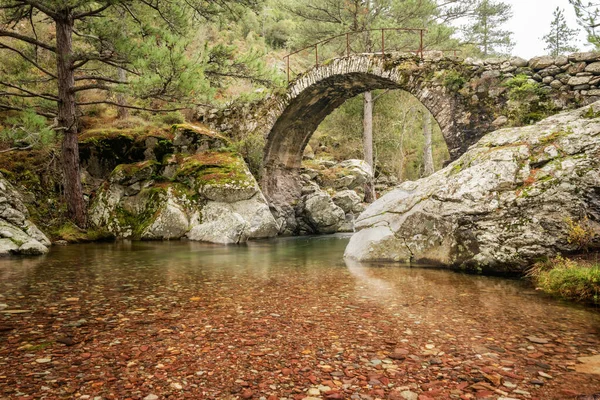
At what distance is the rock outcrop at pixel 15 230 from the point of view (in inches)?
305

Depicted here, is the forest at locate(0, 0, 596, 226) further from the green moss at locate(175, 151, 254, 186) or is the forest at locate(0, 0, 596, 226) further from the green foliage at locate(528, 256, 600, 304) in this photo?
the green foliage at locate(528, 256, 600, 304)

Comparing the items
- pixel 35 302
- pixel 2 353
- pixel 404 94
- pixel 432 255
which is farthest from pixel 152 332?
pixel 404 94

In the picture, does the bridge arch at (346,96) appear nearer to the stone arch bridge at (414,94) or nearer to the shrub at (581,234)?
the stone arch bridge at (414,94)

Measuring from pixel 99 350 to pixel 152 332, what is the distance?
464 millimetres

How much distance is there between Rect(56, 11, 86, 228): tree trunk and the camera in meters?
9.63

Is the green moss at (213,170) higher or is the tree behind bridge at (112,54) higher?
the tree behind bridge at (112,54)

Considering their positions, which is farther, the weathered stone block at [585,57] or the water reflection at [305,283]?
the weathered stone block at [585,57]

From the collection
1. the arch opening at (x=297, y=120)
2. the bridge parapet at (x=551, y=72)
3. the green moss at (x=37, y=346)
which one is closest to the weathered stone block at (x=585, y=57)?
the bridge parapet at (x=551, y=72)

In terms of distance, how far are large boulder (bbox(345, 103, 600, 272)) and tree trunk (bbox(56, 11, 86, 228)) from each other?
8.25m

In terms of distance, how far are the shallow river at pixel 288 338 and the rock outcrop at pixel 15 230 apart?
2.79 metres

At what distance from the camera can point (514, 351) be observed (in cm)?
278

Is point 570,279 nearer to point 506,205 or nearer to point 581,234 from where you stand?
point 581,234

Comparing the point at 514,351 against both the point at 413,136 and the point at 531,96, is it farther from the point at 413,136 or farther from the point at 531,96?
the point at 413,136

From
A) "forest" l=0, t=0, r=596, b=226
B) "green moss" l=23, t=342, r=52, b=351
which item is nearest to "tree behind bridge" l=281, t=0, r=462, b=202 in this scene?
"forest" l=0, t=0, r=596, b=226
